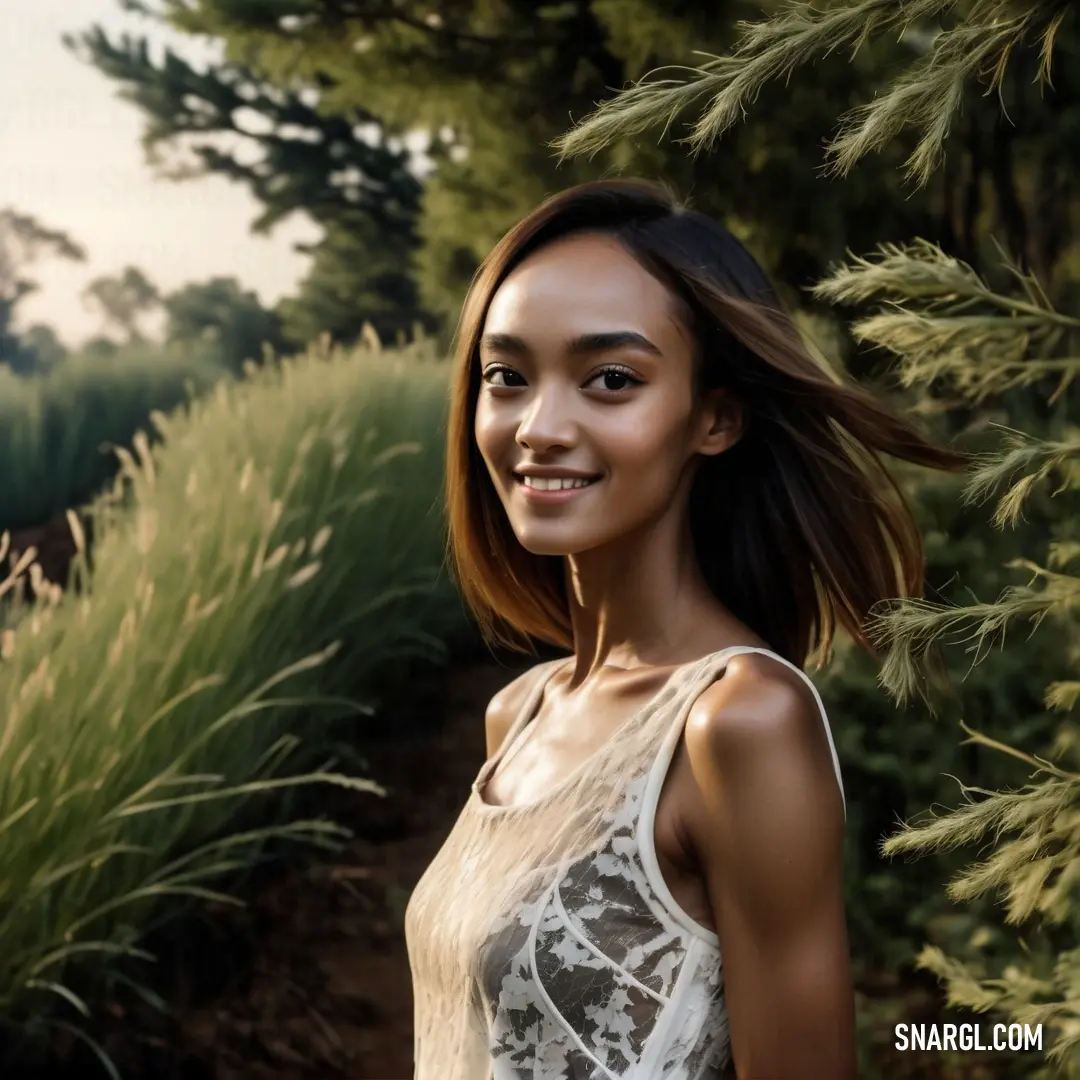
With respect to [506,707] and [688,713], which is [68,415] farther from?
[688,713]

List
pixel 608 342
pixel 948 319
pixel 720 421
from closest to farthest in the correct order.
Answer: pixel 608 342
pixel 720 421
pixel 948 319

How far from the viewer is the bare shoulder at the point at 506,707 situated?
5.29 feet

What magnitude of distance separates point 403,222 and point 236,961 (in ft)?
5.07

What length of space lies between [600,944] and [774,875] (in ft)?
0.58

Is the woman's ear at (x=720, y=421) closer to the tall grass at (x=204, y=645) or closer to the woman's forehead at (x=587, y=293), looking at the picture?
the woman's forehead at (x=587, y=293)

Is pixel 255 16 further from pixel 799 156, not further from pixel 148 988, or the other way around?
pixel 148 988

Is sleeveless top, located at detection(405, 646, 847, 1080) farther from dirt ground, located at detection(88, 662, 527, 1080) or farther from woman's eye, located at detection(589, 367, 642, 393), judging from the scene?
dirt ground, located at detection(88, 662, 527, 1080)

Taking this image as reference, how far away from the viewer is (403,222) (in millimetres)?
3035


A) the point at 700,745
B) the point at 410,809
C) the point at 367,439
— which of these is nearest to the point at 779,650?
the point at 700,745

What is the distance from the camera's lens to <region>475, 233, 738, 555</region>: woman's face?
1257 mm

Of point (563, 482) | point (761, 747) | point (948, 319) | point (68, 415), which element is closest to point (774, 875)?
point (761, 747)

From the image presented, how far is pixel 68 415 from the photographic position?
8.89 feet

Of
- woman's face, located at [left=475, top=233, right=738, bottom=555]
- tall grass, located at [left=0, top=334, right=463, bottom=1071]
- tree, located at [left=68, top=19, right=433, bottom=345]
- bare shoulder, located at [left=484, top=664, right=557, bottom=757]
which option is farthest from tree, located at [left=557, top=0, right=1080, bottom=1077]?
tree, located at [left=68, top=19, right=433, bottom=345]

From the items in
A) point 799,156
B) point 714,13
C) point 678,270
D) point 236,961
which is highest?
point 714,13
